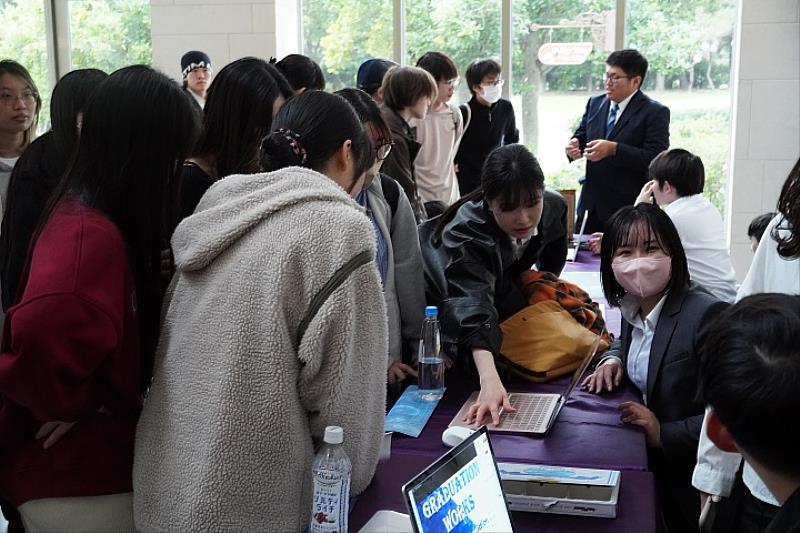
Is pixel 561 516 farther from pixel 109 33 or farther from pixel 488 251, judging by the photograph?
pixel 109 33

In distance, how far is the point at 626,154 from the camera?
4.54 metres

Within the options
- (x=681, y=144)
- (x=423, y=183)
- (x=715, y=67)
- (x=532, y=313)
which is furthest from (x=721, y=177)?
(x=532, y=313)

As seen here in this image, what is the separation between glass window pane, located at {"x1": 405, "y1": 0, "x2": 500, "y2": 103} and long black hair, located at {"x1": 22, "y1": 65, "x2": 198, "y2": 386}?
4.86 meters

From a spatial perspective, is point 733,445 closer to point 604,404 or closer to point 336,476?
point 336,476

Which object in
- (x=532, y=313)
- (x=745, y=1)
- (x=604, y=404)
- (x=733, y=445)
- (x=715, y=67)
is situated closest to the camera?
(x=733, y=445)

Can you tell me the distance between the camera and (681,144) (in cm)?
594

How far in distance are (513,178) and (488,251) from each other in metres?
0.20

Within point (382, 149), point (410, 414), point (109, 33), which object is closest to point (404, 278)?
point (382, 149)

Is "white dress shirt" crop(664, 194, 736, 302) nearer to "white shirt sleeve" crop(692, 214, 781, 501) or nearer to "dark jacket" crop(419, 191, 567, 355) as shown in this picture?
"dark jacket" crop(419, 191, 567, 355)

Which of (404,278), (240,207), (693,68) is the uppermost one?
(693,68)

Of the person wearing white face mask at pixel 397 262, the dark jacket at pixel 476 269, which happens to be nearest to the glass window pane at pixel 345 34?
the dark jacket at pixel 476 269

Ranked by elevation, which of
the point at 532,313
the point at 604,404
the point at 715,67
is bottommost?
the point at 604,404

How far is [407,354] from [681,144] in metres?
4.18

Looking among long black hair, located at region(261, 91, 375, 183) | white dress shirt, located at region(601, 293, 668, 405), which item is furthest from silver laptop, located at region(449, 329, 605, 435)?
long black hair, located at region(261, 91, 375, 183)
